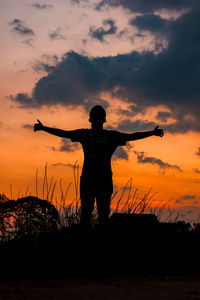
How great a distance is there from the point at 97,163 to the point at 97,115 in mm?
760

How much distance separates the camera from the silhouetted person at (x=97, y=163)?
241 inches

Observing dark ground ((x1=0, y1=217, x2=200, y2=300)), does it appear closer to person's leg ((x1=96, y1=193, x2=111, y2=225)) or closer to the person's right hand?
person's leg ((x1=96, y1=193, x2=111, y2=225))

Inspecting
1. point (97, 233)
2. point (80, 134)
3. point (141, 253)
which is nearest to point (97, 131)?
point (80, 134)

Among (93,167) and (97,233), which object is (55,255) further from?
(93,167)

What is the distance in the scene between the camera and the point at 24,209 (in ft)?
19.9

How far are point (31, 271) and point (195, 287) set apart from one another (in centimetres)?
204

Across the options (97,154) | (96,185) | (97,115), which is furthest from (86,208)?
(97,115)

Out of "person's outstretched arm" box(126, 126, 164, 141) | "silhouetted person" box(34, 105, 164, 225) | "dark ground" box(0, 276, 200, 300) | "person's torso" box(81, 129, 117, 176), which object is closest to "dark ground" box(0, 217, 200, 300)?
"dark ground" box(0, 276, 200, 300)

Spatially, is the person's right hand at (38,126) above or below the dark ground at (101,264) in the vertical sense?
above

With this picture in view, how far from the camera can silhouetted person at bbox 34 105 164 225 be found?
6.11 meters

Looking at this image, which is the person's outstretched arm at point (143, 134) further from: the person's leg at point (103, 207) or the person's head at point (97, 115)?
the person's leg at point (103, 207)

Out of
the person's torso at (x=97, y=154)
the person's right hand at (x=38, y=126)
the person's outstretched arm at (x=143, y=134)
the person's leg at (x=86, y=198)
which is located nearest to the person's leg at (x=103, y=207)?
the person's leg at (x=86, y=198)

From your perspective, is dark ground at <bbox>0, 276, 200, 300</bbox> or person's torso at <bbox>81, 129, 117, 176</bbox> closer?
dark ground at <bbox>0, 276, 200, 300</bbox>

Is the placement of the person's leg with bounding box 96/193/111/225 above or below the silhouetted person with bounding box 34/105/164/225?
below
